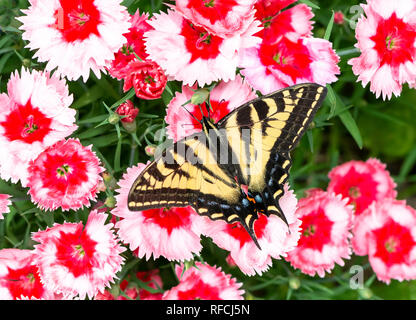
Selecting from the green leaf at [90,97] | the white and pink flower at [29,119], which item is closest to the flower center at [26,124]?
the white and pink flower at [29,119]

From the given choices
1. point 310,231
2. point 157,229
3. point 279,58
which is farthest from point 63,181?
point 310,231

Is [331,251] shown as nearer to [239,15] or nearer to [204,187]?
[204,187]

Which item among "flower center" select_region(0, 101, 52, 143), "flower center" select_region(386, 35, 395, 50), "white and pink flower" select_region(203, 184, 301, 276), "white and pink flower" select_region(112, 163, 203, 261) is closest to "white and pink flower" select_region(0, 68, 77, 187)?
"flower center" select_region(0, 101, 52, 143)

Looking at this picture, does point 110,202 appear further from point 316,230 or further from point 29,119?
point 316,230

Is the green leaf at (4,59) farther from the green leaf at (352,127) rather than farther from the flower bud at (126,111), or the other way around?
the green leaf at (352,127)

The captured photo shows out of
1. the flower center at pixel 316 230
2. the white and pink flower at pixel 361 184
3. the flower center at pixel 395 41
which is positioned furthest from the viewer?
the white and pink flower at pixel 361 184

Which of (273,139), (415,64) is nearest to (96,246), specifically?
(273,139)

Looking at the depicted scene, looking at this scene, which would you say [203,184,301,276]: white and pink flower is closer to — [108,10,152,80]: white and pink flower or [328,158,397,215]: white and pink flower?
[328,158,397,215]: white and pink flower

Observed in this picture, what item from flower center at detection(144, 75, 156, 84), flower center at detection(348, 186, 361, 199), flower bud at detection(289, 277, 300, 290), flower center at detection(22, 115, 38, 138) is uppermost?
flower center at detection(144, 75, 156, 84)
